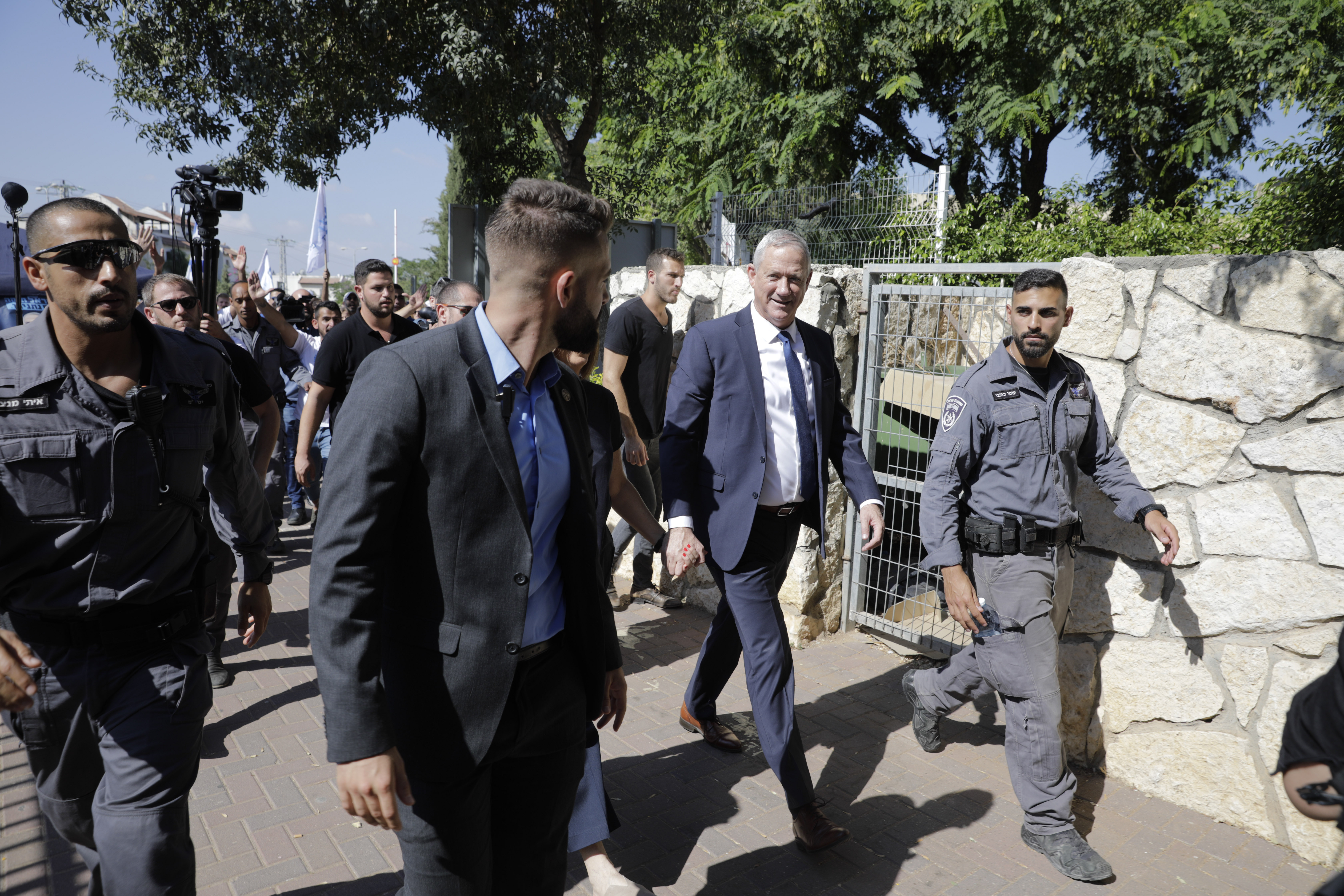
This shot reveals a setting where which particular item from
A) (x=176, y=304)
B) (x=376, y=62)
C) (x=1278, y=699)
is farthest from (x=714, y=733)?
(x=376, y=62)

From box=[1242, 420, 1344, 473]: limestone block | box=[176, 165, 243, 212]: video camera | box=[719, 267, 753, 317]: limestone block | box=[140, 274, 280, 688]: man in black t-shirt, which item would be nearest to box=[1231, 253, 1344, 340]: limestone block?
box=[1242, 420, 1344, 473]: limestone block

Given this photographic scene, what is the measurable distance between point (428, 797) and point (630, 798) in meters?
2.04

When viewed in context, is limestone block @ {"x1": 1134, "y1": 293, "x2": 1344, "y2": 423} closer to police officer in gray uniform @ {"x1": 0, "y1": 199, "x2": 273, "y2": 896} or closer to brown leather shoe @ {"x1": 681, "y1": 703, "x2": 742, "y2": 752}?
brown leather shoe @ {"x1": 681, "y1": 703, "x2": 742, "y2": 752}

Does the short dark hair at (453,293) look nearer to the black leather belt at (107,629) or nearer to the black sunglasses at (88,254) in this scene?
the black sunglasses at (88,254)

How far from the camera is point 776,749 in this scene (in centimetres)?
332

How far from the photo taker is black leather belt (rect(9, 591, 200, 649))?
232 cm

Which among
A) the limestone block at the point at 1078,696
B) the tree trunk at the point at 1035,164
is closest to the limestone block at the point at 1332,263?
the limestone block at the point at 1078,696

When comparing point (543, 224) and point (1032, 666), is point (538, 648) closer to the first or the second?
point (543, 224)

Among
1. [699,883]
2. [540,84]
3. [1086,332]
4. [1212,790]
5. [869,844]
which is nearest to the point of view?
[699,883]

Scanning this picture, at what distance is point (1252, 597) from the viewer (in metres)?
3.53

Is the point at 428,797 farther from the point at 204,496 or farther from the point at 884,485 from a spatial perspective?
the point at 884,485

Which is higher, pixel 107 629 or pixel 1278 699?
pixel 107 629

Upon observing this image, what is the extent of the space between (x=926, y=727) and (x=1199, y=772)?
1115 millimetres

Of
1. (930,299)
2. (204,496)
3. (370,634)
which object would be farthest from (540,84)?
(370,634)
